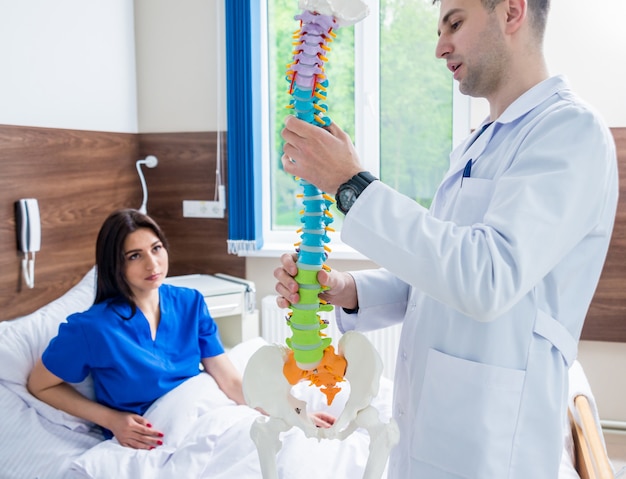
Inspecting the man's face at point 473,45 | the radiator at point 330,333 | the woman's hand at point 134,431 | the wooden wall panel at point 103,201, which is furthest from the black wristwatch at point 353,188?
the radiator at point 330,333

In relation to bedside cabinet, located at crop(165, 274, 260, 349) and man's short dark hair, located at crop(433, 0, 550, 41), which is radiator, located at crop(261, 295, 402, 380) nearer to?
bedside cabinet, located at crop(165, 274, 260, 349)

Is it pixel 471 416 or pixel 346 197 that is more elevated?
pixel 346 197

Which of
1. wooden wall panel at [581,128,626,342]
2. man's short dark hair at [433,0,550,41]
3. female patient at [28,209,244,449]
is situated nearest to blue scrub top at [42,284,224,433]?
female patient at [28,209,244,449]

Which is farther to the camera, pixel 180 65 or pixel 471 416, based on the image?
pixel 180 65

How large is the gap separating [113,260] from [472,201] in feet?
4.59

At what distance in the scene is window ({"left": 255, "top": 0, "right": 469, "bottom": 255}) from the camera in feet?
10.5

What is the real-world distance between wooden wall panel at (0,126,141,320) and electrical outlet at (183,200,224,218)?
290 mm

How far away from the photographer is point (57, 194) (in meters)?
2.75

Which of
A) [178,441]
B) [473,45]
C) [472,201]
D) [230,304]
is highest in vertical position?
[473,45]

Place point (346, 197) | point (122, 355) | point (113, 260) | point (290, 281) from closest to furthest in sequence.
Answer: point (346, 197), point (290, 281), point (122, 355), point (113, 260)

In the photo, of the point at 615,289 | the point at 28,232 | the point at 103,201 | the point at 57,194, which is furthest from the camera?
the point at 103,201

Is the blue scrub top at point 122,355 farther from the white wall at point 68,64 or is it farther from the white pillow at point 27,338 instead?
the white wall at point 68,64

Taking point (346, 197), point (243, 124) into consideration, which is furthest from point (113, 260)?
point (346, 197)

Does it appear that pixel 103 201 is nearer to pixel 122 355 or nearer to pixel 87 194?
pixel 87 194
